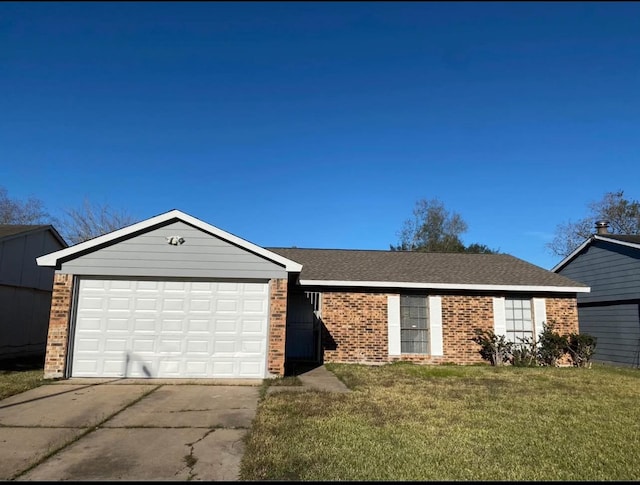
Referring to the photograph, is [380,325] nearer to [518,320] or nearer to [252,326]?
[518,320]

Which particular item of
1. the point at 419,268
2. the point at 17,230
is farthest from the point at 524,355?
the point at 17,230

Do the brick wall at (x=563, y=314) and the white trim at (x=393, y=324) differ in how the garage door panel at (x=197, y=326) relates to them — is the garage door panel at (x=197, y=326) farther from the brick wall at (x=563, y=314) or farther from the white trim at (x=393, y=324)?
the brick wall at (x=563, y=314)

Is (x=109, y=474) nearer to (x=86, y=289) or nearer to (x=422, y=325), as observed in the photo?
(x=86, y=289)

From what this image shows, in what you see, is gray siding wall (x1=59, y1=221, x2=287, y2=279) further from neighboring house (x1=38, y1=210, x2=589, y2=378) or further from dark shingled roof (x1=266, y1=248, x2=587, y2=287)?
dark shingled roof (x1=266, y1=248, x2=587, y2=287)

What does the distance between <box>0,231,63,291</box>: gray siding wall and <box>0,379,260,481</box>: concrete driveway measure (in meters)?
6.33

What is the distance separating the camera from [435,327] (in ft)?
43.3

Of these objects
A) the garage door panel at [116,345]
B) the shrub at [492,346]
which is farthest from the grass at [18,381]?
the shrub at [492,346]

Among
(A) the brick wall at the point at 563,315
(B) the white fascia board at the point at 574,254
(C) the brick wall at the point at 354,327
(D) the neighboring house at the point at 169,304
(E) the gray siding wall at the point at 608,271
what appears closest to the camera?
(D) the neighboring house at the point at 169,304

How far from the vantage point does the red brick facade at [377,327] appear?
12.9m

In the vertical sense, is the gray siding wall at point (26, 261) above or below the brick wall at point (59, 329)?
above

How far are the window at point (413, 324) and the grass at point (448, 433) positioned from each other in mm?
3486

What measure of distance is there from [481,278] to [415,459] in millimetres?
10022

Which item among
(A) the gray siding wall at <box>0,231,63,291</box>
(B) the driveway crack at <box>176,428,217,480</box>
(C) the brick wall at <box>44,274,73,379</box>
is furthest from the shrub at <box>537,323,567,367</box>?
(A) the gray siding wall at <box>0,231,63,291</box>

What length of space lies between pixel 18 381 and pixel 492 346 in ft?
38.6
